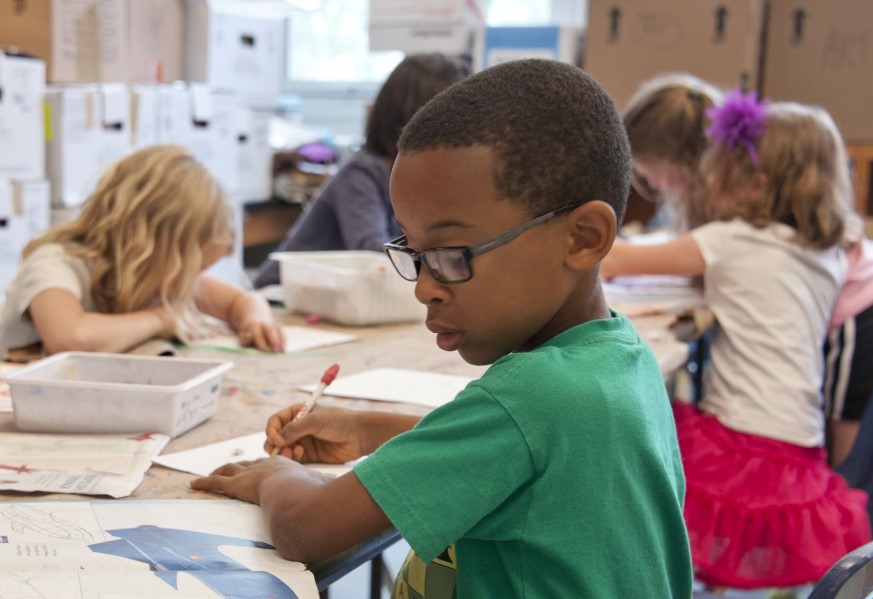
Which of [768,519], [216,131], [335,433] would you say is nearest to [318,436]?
[335,433]

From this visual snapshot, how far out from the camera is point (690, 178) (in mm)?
2336

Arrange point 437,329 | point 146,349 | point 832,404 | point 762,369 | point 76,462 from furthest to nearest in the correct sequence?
point 832,404 < point 762,369 < point 146,349 < point 76,462 < point 437,329

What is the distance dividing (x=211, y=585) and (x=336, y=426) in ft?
0.97

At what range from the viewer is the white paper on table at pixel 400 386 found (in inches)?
53.4

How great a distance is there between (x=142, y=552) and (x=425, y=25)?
335 centimetres

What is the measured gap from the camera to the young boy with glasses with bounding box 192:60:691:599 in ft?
2.46

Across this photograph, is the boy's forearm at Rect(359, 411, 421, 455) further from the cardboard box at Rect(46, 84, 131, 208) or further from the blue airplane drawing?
the cardboard box at Rect(46, 84, 131, 208)

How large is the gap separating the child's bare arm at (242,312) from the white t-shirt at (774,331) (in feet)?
3.10

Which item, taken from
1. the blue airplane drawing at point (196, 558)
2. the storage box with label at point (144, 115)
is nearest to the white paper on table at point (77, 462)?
the blue airplane drawing at point (196, 558)

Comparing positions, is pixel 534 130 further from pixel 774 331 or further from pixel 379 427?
pixel 774 331

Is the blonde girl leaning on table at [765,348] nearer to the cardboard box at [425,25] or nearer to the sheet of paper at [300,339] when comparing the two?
the sheet of paper at [300,339]

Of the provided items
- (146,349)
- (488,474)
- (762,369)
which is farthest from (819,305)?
(488,474)

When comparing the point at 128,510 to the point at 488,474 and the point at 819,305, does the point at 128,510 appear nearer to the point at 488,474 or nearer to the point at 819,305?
the point at 488,474

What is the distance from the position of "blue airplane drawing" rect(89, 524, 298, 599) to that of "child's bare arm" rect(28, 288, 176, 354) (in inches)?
28.3
